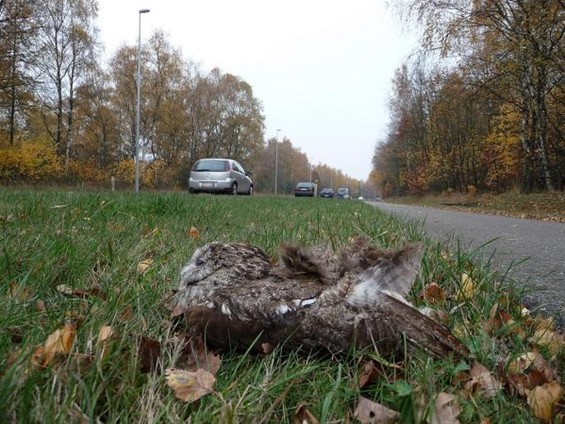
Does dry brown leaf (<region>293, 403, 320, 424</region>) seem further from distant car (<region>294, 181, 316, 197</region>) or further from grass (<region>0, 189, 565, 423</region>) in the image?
distant car (<region>294, 181, 316, 197</region>)

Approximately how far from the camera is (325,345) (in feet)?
4.25

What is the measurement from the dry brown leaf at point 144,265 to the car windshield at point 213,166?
1662 centimetres

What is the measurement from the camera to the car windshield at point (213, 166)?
18.8 m

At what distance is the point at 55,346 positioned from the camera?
1118mm

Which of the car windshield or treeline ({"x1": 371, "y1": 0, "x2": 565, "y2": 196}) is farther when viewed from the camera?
the car windshield

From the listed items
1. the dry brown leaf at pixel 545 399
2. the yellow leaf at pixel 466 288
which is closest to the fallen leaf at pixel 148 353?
the dry brown leaf at pixel 545 399

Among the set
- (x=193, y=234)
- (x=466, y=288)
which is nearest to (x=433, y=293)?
(x=466, y=288)

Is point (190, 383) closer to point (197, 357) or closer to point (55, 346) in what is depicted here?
point (197, 357)

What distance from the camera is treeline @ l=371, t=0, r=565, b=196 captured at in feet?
44.9

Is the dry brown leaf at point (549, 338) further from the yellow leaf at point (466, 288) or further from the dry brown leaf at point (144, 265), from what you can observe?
the dry brown leaf at point (144, 265)

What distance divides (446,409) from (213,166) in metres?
18.4

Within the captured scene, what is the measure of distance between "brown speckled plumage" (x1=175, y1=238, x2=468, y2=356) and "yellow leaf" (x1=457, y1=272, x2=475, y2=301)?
1.53 feet

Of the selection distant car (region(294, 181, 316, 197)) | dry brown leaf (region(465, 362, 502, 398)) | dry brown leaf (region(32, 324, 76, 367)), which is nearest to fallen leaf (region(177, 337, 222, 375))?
dry brown leaf (region(32, 324, 76, 367))

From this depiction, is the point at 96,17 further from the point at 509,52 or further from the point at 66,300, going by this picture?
the point at 66,300
